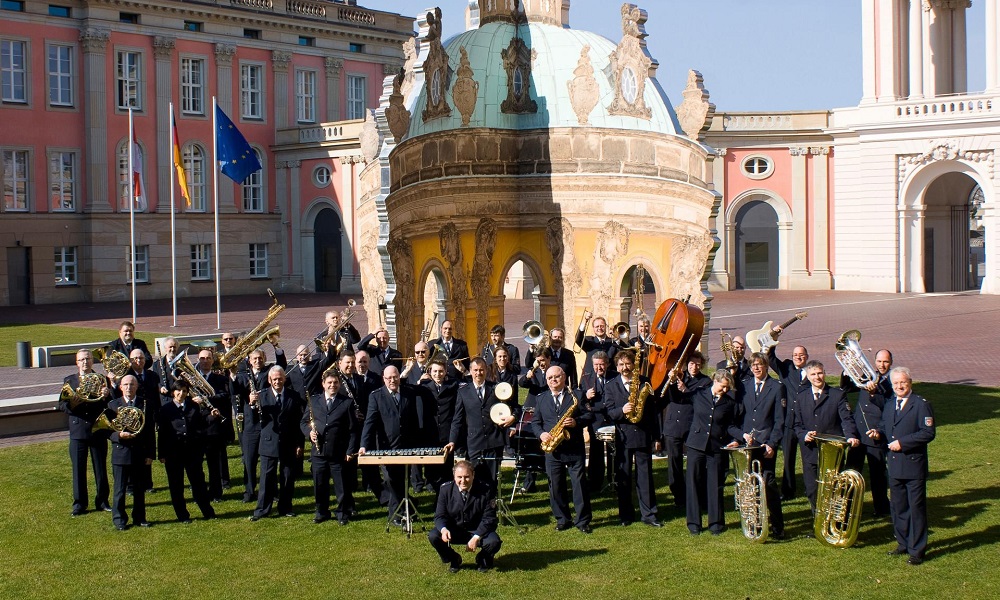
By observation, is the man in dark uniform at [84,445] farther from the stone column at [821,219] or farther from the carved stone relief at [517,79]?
the stone column at [821,219]

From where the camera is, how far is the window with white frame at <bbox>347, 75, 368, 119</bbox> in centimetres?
5894

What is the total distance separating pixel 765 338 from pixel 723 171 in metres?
36.0

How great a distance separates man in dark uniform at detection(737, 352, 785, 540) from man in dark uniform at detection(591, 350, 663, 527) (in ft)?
3.41

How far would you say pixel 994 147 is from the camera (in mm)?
43844

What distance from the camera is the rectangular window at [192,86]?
52969mm

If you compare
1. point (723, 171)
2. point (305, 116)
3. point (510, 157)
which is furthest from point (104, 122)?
point (510, 157)

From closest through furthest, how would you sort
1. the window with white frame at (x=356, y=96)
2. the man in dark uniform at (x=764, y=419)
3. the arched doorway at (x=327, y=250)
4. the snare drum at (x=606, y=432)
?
the man in dark uniform at (x=764, y=419), the snare drum at (x=606, y=432), the arched doorway at (x=327, y=250), the window with white frame at (x=356, y=96)

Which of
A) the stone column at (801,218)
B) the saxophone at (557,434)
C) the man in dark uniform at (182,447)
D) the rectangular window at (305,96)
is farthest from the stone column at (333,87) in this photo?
the saxophone at (557,434)

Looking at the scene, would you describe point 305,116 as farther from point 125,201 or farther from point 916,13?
point 916,13

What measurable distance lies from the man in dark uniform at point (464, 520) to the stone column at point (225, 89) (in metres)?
44.4

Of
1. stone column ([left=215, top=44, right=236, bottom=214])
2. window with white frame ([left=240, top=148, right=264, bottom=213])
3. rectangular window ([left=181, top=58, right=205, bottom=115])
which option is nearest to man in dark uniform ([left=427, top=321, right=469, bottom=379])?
stone column ([left=215, top=44, right=236, bottom=214])

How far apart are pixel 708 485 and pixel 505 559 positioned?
7.71ft

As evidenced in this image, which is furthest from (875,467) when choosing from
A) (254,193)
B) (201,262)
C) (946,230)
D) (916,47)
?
(254,193)

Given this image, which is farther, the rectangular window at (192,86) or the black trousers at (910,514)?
the rectangular window at (192,86)
